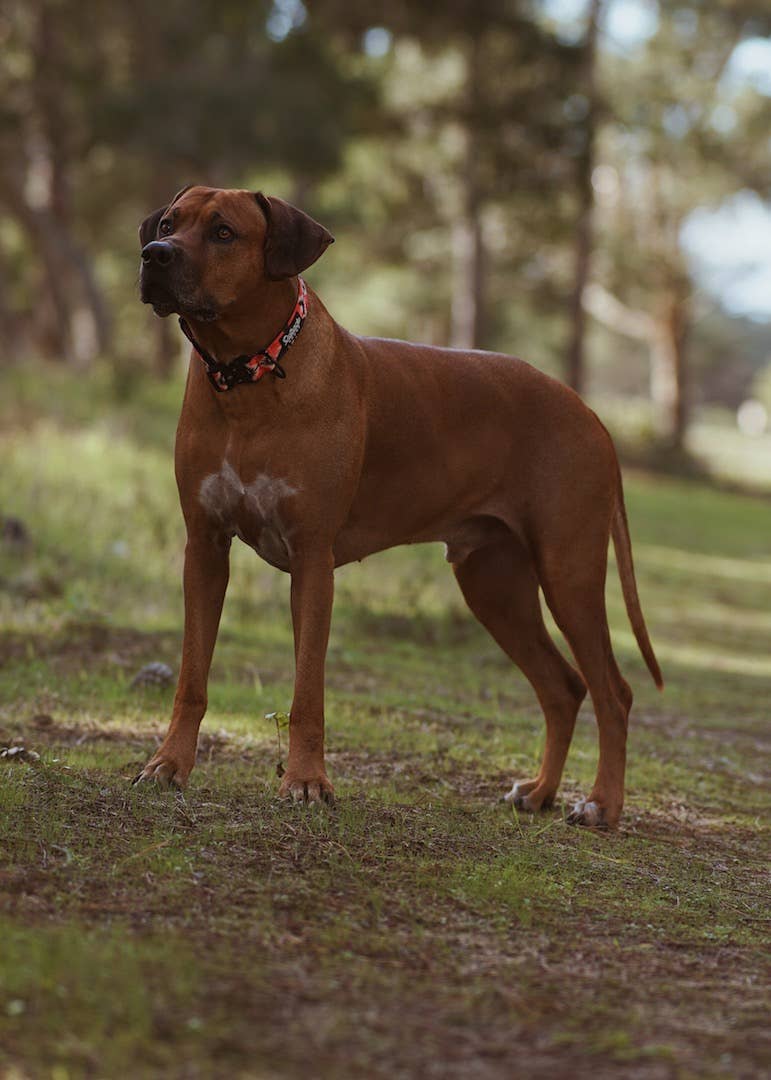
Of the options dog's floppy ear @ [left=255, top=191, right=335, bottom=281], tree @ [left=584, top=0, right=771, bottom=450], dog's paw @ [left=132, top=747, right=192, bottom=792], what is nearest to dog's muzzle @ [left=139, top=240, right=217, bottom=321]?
dog's floppy ear @ [left=255, top=191, right=335, bottom=281]

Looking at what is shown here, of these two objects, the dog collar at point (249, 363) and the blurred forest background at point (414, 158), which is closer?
the dog collar at point (249, 363)

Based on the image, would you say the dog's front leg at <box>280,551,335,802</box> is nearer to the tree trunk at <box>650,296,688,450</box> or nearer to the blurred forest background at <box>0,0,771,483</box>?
the blurred forest background at <box>0,0,771,483</box>

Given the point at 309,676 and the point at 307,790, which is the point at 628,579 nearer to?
the point at 309,676

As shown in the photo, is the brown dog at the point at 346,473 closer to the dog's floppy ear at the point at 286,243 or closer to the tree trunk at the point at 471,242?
the dog's floppy ear at the point at 286,243

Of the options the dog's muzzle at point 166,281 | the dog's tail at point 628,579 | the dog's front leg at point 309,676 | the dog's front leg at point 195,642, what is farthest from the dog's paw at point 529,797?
the dog's muzzle at point 166,281

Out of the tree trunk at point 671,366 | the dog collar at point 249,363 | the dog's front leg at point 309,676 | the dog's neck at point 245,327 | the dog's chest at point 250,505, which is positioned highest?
the tree trunk at point 671,366

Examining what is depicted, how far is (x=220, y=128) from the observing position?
2361 centimetres

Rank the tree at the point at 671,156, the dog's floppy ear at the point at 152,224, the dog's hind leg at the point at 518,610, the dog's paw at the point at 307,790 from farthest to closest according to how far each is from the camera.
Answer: the tree at the point at 671,156 → the dog's hind leg at the point at 518,610 → the dog's floppy ear at the point at 152,224 → the dog's paw at the point at 307,790

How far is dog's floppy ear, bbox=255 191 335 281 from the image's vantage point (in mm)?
4965

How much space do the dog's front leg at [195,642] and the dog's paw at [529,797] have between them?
1.38 metres

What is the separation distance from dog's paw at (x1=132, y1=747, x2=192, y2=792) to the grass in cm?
7

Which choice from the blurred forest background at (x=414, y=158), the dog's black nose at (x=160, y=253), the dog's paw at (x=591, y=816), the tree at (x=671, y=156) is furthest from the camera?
the tree at (x=671, y=156)

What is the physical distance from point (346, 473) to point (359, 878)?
155cm

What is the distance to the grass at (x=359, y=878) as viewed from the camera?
3037 mm
